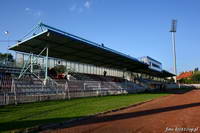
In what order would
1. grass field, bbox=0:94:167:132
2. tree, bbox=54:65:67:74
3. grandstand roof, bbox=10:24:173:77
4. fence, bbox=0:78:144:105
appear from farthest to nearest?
tree, bbox=54:65:67:74, grandstand roof, bbox=10:24:173:77, fence, bbox=0:78:144:105, grass field, bbox=0:94:167:132

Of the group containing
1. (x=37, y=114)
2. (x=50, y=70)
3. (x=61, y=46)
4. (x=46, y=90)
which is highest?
(x=61, y=46)

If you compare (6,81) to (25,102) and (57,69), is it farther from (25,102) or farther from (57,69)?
(57,69)

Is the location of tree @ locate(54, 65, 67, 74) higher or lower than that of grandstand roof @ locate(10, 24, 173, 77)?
lower

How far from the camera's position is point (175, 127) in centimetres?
781

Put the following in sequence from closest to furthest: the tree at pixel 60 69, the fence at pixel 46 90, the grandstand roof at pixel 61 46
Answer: the fence at pixel 46 90, the grandstand roof at pixel 61 46, the tree at pixel 60 69

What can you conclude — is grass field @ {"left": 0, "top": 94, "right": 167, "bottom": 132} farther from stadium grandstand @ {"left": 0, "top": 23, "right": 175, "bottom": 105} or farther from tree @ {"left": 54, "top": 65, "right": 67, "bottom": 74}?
tree @ {"left": 54, "top": 65, "right": 67, "bottom": 74}

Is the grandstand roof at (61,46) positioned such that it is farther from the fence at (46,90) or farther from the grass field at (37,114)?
the grass field at (37,114)

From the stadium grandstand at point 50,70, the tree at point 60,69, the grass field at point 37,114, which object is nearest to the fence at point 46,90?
the stadium grandstand at point 50,70

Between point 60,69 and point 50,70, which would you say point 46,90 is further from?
point 60,69

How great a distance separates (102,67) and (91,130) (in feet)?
125

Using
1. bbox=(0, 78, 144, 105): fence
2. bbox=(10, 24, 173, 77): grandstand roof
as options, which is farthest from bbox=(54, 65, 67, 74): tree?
bbox=(0, 78, 144, 105): fence

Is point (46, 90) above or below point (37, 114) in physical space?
above

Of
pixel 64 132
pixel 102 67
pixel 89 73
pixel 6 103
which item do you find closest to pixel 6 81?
pixel 6 103

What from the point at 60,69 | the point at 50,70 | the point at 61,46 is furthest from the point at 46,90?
the point at 60,69
